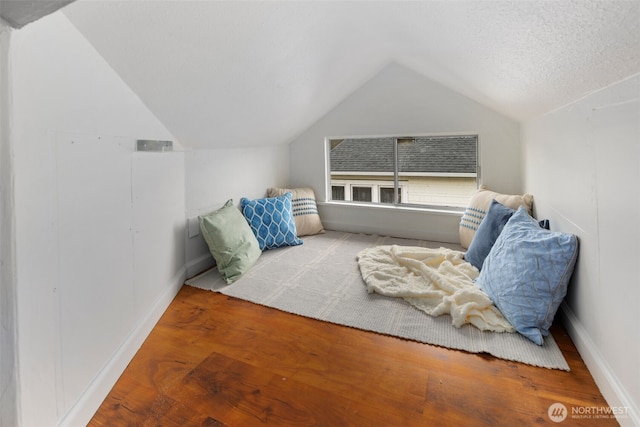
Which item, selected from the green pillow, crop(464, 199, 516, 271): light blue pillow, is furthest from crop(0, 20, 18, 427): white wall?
crop(464, 199, 516, 271): light blue pillow

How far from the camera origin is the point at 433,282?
2.13m

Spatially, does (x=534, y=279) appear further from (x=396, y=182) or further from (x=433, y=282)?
(x=396, y=182)

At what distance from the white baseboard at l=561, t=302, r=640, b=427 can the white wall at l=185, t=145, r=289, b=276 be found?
8.14ft

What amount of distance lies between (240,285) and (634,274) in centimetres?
212

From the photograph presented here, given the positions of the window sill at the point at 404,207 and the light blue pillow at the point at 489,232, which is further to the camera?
the window sill at the point at 404,207

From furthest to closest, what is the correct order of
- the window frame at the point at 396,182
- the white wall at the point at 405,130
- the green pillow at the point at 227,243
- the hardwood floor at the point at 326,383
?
the window frame at the point at 396,182 < the white wall at the point at 405,130 < the green pillow at the point at 227,243 < the hardwood floor at the point at 326,383

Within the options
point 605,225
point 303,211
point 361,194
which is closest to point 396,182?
point 361,194

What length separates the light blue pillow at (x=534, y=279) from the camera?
1.54m

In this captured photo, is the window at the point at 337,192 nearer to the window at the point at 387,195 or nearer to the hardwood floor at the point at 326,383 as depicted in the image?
the window at the point at 387,195

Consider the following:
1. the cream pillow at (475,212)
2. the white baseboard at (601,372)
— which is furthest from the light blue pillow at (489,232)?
the white baseboard at (601,372)

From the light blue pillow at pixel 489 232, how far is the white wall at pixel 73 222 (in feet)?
7.30

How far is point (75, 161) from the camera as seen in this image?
1.14 m

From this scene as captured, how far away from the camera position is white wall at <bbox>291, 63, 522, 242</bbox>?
302 cm

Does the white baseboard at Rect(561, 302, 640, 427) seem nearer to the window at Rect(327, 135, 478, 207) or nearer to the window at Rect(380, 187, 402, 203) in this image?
the window at Rect(327, 135, 478, 207)
